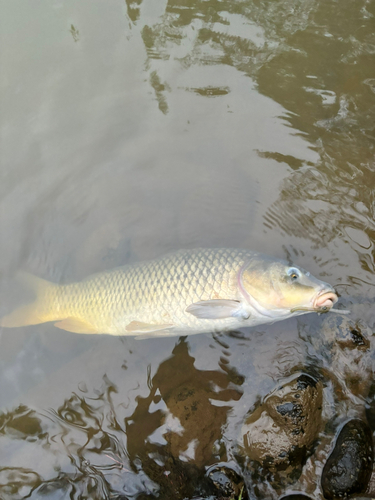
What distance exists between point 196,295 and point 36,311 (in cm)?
157

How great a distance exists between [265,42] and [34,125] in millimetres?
2940

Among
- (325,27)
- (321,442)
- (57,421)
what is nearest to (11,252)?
(57,421)

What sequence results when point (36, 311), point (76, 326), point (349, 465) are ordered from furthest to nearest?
point (36, 311) → point (76, 326) → point (349, 465)

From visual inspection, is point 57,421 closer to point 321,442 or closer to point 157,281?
point 157,281

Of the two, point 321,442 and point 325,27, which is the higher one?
point 325,27

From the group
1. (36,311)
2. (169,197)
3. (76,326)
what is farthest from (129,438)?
(169,197)

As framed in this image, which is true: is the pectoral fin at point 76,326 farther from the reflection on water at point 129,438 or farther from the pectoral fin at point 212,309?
the pectoral fin at point 212,309

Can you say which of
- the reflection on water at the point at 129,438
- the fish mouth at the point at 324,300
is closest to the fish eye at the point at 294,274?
the fish mouth at the point at 324,300

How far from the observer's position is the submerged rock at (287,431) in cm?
237

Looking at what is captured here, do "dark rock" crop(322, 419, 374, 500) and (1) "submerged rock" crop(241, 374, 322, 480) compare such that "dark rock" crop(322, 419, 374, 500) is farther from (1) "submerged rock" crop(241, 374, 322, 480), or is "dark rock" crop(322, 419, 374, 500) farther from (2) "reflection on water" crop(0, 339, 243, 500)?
(2) "reflection on water" crop(0, 339, 243, 500)

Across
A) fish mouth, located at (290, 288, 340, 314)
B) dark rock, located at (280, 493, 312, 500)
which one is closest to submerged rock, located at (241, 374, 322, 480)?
dark rock, located at (280, 493, 312, 500)

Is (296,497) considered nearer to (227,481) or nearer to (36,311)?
(227,481)

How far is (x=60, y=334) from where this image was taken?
11.1 feet

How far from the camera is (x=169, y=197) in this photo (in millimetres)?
3699
